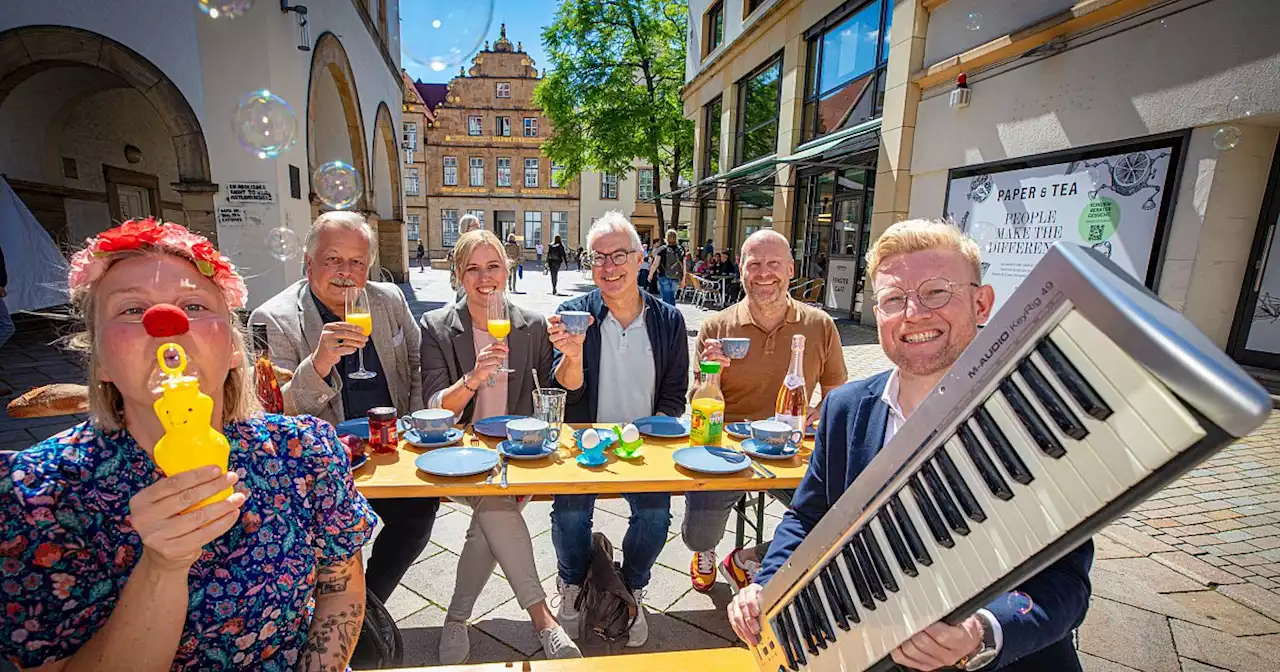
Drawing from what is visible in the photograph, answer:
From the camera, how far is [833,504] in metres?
1.37

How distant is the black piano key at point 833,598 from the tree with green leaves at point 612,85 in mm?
20513

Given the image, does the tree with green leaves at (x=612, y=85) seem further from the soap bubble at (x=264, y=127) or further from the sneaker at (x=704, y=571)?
the sneaker at (x=704, y=571)

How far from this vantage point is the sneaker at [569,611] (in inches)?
103

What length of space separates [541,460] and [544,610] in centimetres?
76

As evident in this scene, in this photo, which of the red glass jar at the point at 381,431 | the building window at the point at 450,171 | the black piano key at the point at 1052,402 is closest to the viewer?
the black piano key at the point at 1052,402

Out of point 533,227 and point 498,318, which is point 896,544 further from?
point 533,227

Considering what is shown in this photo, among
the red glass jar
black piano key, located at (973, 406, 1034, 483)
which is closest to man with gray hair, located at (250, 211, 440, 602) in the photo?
the red glass jar

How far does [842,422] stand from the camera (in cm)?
165

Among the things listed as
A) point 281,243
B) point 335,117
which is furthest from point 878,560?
point 335,117

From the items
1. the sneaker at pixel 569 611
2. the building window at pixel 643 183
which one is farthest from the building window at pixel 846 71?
the building window at pixel 643 183

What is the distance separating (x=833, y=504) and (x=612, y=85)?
21263 millimetres

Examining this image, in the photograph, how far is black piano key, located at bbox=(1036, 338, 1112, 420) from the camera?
1.97 feet

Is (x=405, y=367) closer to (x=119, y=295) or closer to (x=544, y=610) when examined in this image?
(x=544, y=610)

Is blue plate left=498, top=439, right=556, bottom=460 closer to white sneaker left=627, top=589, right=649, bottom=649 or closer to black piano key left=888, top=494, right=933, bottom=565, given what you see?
white sneaker left=627, top=589, right=649, bottom=649
